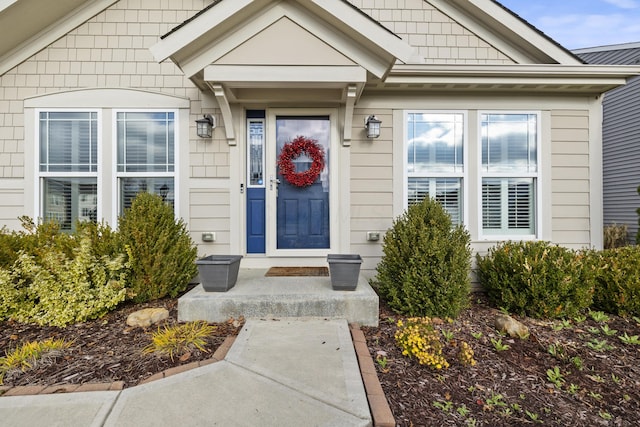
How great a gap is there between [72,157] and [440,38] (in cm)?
534

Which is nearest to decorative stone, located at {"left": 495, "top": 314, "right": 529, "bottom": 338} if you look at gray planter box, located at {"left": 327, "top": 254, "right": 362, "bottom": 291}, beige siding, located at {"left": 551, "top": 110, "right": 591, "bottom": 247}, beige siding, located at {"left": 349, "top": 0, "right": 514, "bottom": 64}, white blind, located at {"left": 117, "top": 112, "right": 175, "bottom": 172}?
gray planter box, located at {"left": 327, "top": 254, "right": 362, "bottom": 291}

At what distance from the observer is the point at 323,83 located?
369 centimetres

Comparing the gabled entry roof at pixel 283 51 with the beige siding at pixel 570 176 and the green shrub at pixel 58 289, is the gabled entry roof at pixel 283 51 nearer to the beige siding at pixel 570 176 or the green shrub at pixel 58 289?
the green shrub at pixel 58 289

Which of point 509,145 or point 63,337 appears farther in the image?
point 509,145

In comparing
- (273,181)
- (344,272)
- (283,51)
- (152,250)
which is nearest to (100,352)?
(152,250)

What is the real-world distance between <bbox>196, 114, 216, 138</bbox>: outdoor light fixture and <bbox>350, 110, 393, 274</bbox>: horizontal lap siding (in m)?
1.91

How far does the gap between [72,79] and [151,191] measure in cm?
181

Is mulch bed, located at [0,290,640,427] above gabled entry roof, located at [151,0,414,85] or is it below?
below

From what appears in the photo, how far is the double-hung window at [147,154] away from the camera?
4.37 meters

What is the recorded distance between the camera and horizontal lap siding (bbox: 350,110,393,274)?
14.4 feet

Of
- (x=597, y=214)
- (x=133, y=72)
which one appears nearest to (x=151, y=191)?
(x=133, y=72)

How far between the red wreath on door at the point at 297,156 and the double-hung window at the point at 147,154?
5.00ft

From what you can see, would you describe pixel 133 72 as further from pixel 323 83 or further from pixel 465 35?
pixel 465 35

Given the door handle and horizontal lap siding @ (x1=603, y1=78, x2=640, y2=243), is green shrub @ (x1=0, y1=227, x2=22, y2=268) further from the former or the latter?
horizontal lap siding @ (x1=603, y1=78, x2=640, y2=243)
